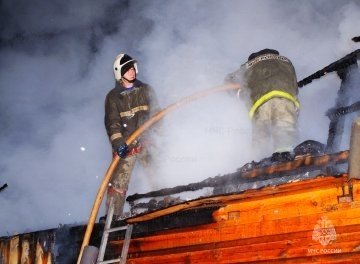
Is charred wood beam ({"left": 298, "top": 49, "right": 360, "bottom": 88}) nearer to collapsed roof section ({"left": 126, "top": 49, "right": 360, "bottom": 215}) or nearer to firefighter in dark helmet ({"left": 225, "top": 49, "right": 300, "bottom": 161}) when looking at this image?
collapsed roof section ({"left": 126, "top": 49, "right": 360, "bottom": 215})

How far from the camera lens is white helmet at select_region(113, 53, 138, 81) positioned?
739cm

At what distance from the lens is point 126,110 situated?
762cm

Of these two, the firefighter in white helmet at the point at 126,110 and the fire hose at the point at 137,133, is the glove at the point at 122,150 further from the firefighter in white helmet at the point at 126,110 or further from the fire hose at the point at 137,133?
the firefighter in white helmet at the point at 126,110

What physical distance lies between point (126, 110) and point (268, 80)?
341 cm

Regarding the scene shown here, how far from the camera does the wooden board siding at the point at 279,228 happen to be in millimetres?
3477

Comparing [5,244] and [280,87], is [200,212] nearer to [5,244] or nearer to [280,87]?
[280,87]

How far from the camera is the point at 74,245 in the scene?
20.2ft

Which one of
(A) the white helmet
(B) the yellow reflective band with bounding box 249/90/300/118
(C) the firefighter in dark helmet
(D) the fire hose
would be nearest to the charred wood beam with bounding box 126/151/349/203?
(C) the firefighter in dark helmet

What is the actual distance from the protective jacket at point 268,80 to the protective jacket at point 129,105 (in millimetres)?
2577

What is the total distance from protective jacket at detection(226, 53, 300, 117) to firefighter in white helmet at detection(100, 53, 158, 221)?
8.56ft

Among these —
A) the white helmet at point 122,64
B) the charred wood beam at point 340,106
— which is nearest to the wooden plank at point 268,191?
the charred wood beam at point 340,106

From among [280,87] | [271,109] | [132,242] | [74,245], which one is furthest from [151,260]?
[280,87]

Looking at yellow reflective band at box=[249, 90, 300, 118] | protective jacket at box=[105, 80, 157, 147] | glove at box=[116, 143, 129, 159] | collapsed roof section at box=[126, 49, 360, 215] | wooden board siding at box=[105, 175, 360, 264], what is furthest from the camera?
protective jacket at box=[105, 80, 157, 147]

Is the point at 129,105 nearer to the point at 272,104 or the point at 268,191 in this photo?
the point at 272,104
